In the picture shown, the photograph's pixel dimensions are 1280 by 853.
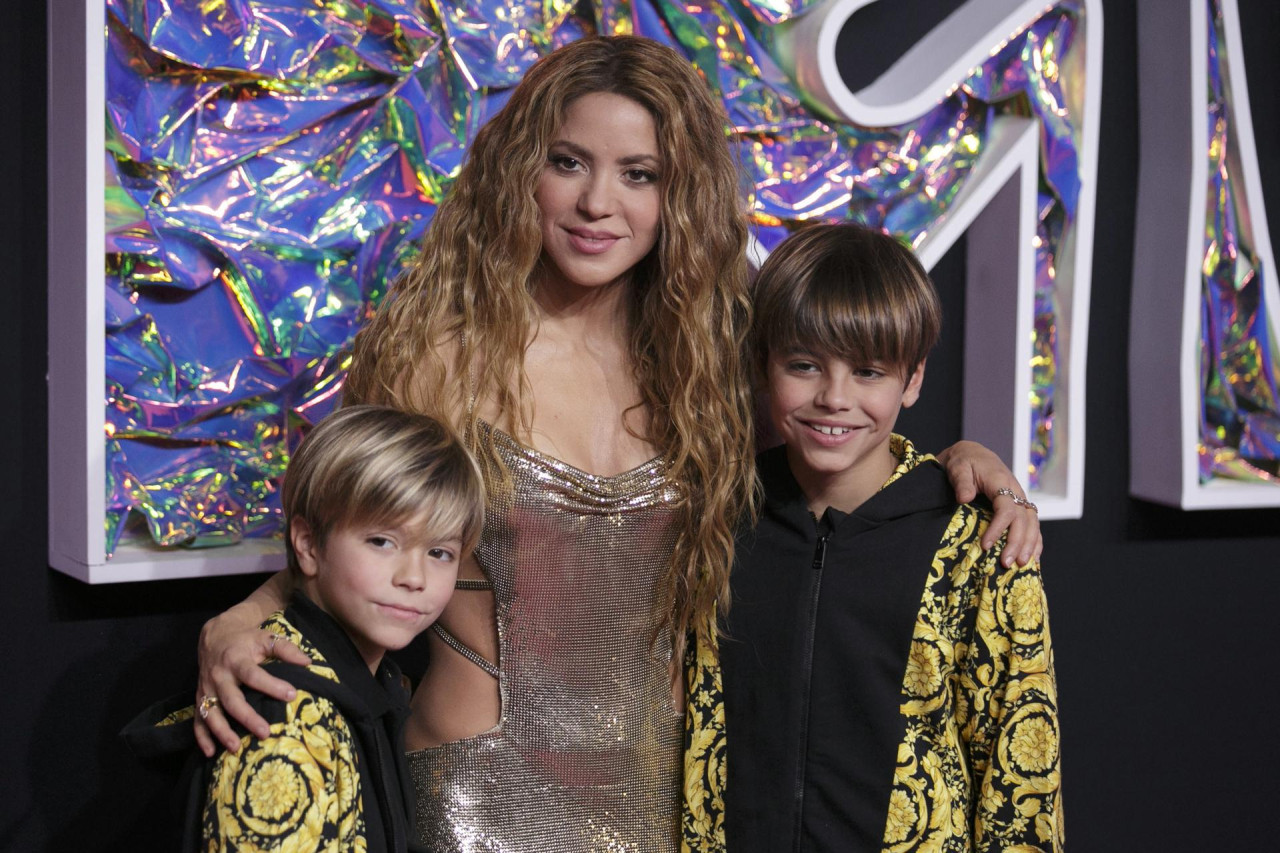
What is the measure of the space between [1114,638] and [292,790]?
210 centimetres

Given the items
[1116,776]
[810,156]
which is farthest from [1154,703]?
[810,156]

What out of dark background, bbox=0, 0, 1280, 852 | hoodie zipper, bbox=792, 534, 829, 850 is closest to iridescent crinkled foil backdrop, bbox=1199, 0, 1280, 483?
dark background, bbox=0, 0, 1280, 852

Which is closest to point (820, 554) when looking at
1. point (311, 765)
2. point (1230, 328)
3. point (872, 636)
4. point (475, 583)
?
point (872, 636)

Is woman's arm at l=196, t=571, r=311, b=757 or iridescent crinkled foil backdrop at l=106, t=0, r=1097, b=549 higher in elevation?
iridescent crinkled foil backdrop at l=106, t=0, r=1097, b=549

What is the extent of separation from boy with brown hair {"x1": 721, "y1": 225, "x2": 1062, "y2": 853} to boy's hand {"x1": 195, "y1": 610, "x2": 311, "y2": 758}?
616 millimetres

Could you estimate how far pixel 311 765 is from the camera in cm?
120

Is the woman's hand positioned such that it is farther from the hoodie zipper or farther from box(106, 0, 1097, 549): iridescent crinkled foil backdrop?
box(106, 0, 1097, 549): iridescent crinkled foil backdrop

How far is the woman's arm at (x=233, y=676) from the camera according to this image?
1202 millimetres

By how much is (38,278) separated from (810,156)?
1.30 m

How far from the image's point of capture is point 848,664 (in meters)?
1.51

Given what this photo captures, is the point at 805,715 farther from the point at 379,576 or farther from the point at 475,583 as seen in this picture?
the point at 379,576

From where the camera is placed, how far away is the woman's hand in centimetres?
147

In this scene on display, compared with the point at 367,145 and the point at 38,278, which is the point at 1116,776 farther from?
the point at 38,278

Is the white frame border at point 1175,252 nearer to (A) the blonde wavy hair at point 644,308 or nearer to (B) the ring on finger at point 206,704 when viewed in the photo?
(A) the blonde wavy hair at point 644,308
